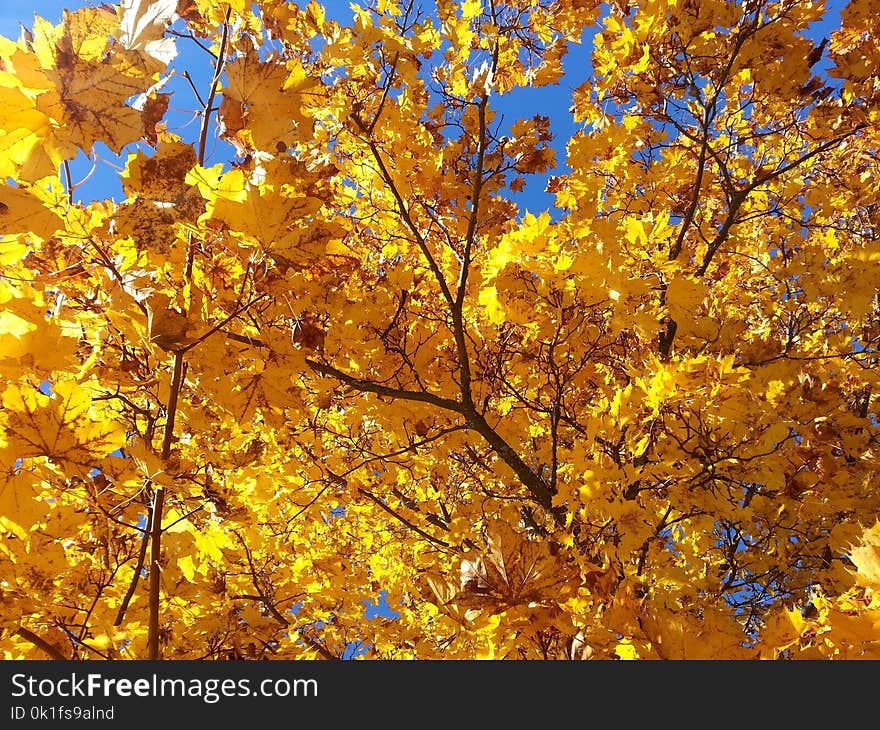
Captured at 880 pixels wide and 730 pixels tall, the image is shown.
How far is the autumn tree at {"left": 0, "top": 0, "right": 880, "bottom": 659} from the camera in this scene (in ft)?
3.51

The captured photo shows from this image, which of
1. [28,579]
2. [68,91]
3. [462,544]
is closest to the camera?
[68,91]

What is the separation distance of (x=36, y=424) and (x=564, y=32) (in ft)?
9.34

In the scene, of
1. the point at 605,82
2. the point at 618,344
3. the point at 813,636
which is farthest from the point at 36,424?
the point at 605,82

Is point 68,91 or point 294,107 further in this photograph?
point 294,107

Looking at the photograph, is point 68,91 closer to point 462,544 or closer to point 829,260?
point 462,544

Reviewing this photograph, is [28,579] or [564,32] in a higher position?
[564,32]

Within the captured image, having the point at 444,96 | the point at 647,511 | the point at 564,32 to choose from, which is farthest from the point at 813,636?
the point at 564,32

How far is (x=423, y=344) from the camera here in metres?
2.27

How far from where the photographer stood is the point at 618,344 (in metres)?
2.89

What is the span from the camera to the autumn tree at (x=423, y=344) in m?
1.07

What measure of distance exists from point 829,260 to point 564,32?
2.07 metres

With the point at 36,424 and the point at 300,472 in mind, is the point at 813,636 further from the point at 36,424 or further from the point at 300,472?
the point at 300,472

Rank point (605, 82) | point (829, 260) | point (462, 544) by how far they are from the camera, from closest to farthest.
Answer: point (605, 82) < point (462, 544) < point (829, 260)

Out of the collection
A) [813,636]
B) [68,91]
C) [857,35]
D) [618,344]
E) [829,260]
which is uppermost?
[857,35]
